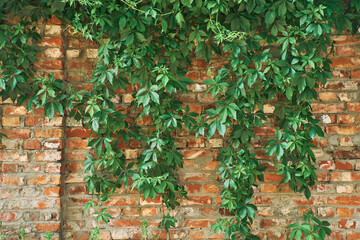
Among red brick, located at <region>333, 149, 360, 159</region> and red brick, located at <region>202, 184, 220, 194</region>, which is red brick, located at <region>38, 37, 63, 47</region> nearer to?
red brick, located at <region>202, 184, 220, 194</region>

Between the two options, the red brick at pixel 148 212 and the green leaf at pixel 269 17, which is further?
the red brick at pixel 148 212

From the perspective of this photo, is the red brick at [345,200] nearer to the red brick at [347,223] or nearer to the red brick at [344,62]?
the red brick at [347,223]

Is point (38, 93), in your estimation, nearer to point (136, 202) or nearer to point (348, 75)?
point (136, 202)

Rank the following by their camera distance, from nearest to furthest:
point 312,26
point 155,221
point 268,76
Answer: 1. point 312,26
2. point 268,76
3. point 155,221

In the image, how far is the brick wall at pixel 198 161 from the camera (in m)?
2.04

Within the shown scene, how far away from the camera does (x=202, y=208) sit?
2076mm

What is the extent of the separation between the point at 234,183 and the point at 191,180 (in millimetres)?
326

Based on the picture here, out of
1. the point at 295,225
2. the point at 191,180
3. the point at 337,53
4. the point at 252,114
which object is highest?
the point at 337,53

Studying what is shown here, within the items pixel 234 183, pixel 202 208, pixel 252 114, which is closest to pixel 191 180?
pixel 202 208

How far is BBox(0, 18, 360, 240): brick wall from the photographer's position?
6.69ft

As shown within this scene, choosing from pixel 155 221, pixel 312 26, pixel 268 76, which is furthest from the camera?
pixel 155 221

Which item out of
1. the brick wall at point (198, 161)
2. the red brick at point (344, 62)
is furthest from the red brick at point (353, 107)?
the red brick at point (344, 62)

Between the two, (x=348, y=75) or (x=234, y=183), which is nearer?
(x=234, y=183)

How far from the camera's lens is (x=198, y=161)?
2.09 metres
